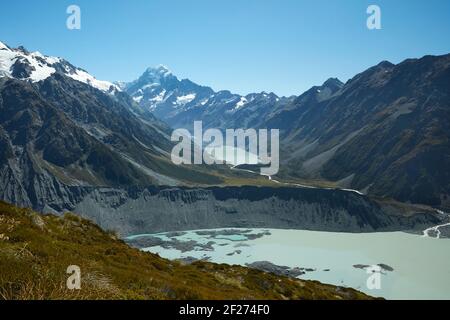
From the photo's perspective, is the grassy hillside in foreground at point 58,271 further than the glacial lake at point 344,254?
No

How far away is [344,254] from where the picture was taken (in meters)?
162

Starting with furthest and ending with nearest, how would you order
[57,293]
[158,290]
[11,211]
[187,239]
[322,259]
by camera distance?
[187,239] → [322,259] → [11,211] → [158,290] → [57,293]

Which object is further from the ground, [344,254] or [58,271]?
[58,271]

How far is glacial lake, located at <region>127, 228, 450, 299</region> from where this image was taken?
12531cm

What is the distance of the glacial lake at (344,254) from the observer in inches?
4934

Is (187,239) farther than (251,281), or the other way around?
(187,239)

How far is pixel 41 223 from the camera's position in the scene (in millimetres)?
28219

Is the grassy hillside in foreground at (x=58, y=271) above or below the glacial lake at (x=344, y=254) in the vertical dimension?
above

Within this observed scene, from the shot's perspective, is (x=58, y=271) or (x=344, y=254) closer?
(x=58, y=271)

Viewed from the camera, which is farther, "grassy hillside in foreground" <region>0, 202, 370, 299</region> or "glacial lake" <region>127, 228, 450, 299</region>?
"glacial lake" <region>127, 228, 450, 299</region>
